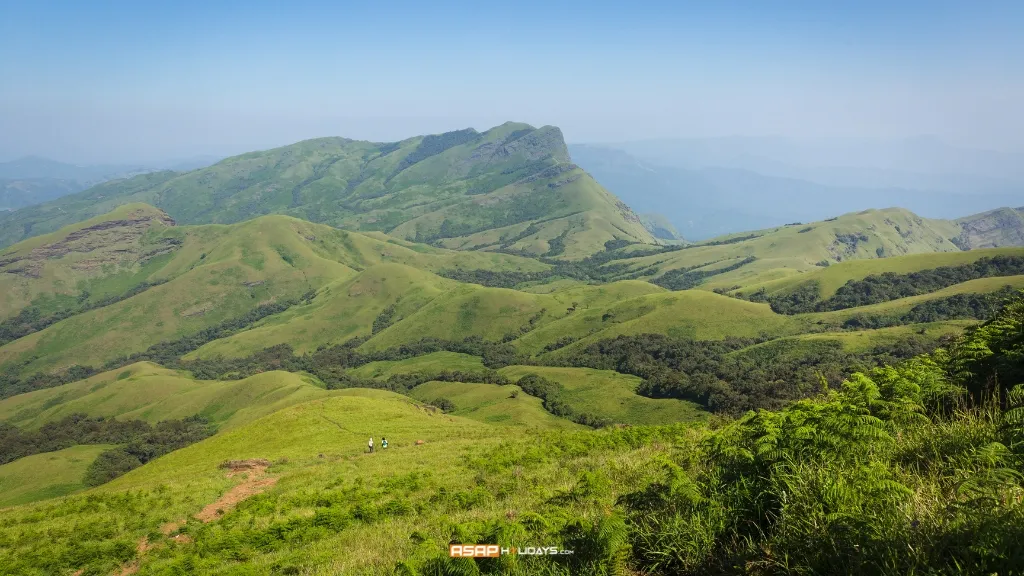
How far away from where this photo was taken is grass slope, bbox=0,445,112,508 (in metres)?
112

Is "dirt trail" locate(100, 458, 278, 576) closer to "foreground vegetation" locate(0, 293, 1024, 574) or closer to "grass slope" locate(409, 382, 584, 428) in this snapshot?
"foreground vegetation" locate(0, 293, 1024, 574)

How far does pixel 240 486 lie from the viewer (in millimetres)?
32688

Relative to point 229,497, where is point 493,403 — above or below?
below

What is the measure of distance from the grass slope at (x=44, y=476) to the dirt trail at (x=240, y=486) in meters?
104

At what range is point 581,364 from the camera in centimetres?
19562

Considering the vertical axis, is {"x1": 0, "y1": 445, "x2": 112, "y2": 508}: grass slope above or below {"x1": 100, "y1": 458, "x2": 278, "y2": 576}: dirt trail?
below

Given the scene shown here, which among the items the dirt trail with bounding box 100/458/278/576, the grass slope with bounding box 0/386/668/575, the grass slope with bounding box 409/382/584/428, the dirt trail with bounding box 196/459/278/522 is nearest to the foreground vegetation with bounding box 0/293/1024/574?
the grass slope with bounding box 0/386/668/575

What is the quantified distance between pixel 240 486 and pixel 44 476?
139 m

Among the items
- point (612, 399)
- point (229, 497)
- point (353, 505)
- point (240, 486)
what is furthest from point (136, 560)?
point (612, 399)

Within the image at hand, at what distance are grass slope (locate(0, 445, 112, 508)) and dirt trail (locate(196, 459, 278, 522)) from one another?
104m

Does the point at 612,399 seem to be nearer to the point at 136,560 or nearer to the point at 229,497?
the point at 229,497

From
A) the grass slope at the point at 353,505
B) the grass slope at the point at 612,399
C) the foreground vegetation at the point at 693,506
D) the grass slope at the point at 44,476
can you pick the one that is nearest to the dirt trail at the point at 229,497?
the foreground vegetation at the point at 693,506

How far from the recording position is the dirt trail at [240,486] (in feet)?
88.4

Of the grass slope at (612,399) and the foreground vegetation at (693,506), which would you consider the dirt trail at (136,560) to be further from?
the grass slope at (612,399)
